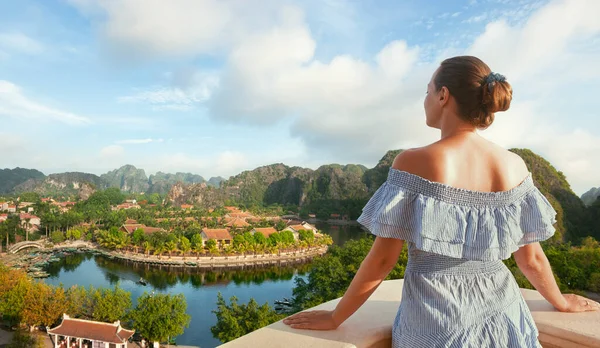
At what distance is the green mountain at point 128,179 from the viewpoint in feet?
264

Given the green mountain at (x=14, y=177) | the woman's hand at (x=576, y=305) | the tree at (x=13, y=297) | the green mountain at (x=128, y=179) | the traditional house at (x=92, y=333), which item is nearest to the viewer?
the woman's hand at (x=576, y=305)

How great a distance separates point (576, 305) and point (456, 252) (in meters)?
0.61

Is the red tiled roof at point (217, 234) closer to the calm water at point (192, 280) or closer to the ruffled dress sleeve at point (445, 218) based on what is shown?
the calm water at point (192, 280)

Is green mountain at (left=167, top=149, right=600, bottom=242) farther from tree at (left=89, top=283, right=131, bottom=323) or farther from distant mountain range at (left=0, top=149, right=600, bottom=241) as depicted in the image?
tree at (left=89, top=283, right=131, bottom=323)

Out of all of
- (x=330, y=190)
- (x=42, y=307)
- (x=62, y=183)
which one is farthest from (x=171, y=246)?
(x=62, y=183)

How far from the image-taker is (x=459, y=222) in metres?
0.63

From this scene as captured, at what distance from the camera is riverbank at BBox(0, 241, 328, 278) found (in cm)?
1401

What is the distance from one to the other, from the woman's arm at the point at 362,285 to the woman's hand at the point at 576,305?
605 mm

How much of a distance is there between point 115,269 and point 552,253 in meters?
13.2

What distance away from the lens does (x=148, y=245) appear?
602 inches

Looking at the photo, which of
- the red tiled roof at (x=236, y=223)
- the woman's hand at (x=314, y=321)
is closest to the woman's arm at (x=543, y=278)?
the woman's hand at (x=314, y=321)

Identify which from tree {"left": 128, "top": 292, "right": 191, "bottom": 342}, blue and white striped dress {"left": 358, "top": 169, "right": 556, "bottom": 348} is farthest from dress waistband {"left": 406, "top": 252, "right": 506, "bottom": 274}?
tree {"left": 128, "top": 292, "right": 191, "bottom": 342}

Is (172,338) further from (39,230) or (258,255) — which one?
(39,230)

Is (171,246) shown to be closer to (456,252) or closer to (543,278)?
(543,278)
